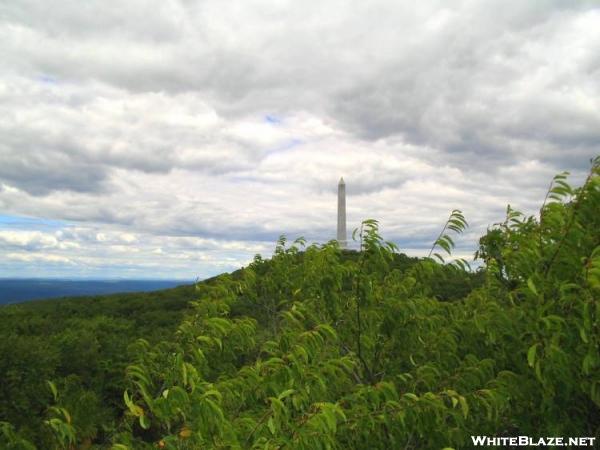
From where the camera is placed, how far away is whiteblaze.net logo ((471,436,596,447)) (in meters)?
4.73

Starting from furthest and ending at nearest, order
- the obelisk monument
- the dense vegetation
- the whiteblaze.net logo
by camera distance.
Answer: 1. the obelisk monument
2. the whiteblaze.net logo
3. the dense vegetation

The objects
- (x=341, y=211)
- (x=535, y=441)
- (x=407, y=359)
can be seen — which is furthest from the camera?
(x=341, y=211)

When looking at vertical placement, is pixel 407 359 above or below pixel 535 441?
above

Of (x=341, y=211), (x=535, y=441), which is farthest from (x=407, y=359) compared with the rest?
(x=341, y=211)

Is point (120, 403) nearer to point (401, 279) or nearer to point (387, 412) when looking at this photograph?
point (401, 279)

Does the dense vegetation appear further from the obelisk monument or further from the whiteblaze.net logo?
the obelisk monument

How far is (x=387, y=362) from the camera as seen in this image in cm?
778

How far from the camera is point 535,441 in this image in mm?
5168

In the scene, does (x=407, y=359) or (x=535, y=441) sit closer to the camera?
(x=535, y=441)

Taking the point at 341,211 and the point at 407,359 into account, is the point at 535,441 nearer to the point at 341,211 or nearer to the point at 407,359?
the point at 407,359

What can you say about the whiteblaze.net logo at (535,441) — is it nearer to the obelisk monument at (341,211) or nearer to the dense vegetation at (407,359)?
the dense vegetation at (407,359)

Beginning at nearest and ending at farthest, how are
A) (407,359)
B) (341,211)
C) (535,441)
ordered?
(535,441) → (407,359) → (341,211)

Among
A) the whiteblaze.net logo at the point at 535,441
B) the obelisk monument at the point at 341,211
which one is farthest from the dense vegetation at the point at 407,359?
the obelisk monument at the point at 341,211

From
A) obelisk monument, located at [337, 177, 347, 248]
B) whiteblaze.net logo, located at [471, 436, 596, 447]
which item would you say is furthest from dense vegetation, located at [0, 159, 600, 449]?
obelisk monument, located at [337, 177, 347, 248]
